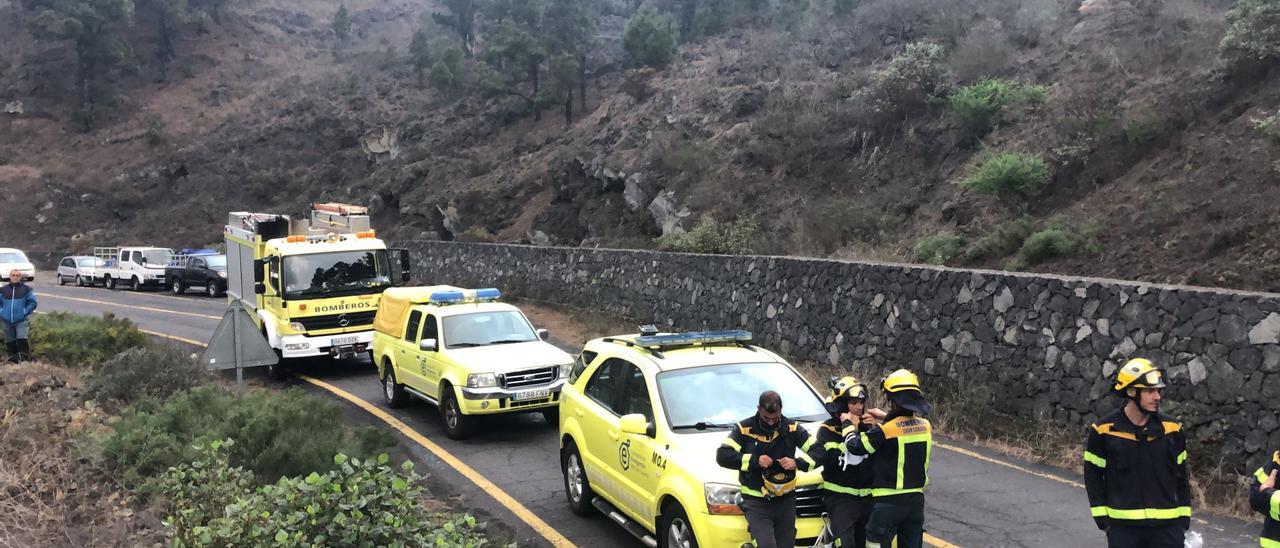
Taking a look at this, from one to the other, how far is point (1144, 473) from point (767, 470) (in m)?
1.99

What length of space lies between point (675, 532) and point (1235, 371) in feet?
17.6

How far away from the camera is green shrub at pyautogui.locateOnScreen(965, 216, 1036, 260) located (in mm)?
15734

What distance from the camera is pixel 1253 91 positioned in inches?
643

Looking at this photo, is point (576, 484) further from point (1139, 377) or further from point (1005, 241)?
point (1005, 241)

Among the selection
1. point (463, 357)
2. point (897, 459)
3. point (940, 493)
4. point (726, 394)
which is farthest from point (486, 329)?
point (897, 459)

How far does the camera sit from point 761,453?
17.8ft

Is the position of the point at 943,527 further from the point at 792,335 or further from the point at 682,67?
the point at 682,67

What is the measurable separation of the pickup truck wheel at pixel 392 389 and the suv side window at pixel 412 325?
2.09 ft

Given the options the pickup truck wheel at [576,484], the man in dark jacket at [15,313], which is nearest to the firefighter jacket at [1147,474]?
the pickup truck wheel at [576,484]

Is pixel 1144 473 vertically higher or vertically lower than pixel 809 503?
higher

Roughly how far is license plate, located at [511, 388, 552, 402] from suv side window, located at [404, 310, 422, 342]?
2.43 m

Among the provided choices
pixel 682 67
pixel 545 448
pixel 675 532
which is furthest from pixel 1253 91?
pixel 682 67

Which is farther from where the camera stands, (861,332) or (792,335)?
(792,335)

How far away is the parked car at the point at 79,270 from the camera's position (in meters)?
39.0
